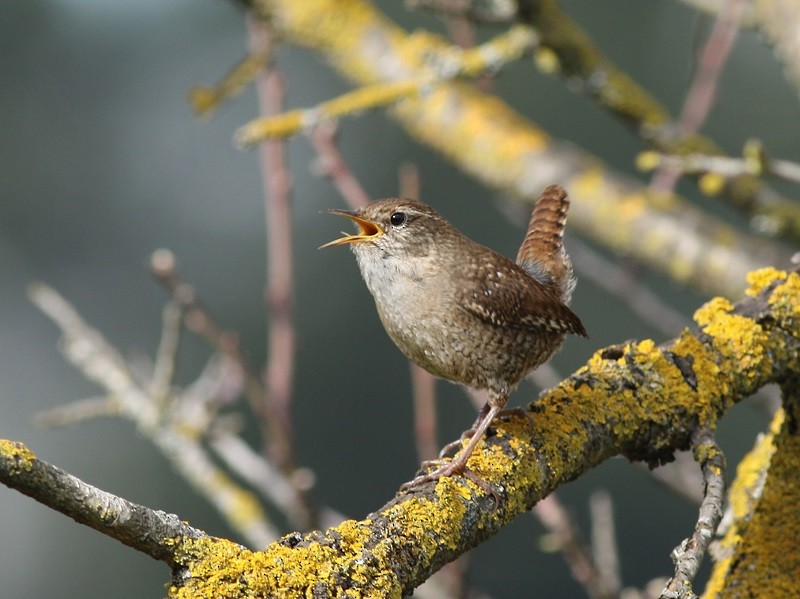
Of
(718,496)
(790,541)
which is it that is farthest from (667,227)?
(718,496)

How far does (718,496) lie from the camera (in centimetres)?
181

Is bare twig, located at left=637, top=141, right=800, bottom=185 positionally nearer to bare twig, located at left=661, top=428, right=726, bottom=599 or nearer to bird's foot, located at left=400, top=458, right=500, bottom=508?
bare twig, located at left=661, top=428, right=726, bottom=599

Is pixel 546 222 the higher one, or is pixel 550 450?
pixel 546 222

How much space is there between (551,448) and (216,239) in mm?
10939

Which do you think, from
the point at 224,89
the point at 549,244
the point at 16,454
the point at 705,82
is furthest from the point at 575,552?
the point at 705,82

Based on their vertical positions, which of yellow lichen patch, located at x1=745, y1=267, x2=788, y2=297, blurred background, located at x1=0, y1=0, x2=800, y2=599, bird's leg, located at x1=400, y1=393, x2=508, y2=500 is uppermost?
blurred background, located at x1=0, y1=0, x2=800, y2=599

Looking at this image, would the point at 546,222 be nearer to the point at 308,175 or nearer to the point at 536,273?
the point at 536,273

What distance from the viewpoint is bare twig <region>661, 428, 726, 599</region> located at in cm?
155

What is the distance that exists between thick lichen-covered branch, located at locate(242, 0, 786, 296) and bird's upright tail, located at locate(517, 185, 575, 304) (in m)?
0.43

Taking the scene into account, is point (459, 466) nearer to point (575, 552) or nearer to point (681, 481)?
point (575, 552)

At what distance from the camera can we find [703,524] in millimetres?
1719

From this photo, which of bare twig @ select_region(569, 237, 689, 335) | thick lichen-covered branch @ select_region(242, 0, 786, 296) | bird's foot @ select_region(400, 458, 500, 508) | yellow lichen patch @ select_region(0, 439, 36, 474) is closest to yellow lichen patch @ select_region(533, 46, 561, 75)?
thick lichen-covered branch @ select_region(242, 0, 786, 296)

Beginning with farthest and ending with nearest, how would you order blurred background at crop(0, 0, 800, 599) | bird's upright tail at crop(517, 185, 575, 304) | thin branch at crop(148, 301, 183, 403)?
blurred background at crop(0, 0, 800, 599)
bird's upright tail at crop(517, 185, 575, 304)
thin branch at crop(148, 301, 183, 403)

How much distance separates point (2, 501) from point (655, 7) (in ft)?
28.8
